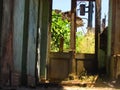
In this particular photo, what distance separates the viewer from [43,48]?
10484 mm

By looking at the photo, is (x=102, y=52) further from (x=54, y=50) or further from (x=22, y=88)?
(x=22, y=88)

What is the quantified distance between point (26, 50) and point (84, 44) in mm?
5587

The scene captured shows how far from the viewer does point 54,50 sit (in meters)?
11.8

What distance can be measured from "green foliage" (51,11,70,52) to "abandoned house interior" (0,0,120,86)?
295 mm

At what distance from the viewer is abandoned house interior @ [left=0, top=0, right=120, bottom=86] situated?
22.0 ft

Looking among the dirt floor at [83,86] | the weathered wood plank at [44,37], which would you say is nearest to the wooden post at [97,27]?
the weathered wood plank at [44,37]

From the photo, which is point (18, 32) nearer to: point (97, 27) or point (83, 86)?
point (83, 86)

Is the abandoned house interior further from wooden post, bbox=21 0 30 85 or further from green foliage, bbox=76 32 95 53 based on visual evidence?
green foliage, bbox=76 32 95 53

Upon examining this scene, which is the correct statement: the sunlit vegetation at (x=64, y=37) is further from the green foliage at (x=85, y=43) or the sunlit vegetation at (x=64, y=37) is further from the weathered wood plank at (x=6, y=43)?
the weathered wood plank at (x=6, y=43)

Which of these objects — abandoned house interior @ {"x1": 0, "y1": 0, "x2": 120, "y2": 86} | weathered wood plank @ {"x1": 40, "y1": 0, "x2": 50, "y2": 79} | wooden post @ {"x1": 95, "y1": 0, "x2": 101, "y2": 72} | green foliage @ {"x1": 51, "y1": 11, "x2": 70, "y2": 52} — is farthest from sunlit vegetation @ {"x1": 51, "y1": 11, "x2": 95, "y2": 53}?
weathered wood plank @ {"x1": 40, "y1": 0, "x2": 50, "y2": 79}

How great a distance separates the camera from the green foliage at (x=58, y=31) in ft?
39.2

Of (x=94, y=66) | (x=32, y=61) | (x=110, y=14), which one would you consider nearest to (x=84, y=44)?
(x=94, y=66)

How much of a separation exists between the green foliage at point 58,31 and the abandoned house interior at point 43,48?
0.97 ft

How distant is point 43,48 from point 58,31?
6.92 ft
